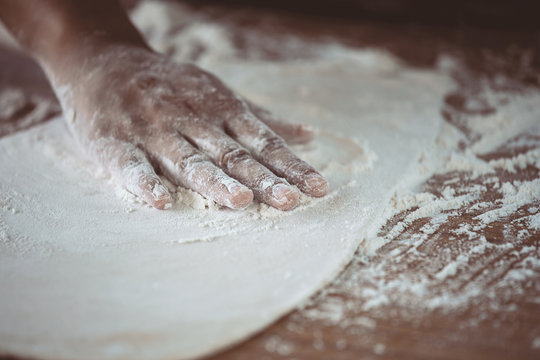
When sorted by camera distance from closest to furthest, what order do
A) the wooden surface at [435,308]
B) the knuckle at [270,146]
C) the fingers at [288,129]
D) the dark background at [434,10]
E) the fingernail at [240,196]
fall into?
the wooden surface at [435,308] → the fingernail at [240,196] → the knuckle at [270,146] → the fingers at [288,129] → the dark background at [434,10]

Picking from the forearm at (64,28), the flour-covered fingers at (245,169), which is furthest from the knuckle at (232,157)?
the forearm at (64,28)

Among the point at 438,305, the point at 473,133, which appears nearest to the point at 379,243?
the point at 438,305

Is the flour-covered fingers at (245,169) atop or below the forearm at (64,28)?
below

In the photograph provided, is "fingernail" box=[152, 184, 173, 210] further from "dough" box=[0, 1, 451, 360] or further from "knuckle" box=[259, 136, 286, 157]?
"knuckle" box=[259, 136, 286, 157]

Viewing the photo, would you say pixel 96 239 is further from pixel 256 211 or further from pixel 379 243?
pixel 379 243

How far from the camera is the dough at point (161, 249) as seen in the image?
2.02 feet

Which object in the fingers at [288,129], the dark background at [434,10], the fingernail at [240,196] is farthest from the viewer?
the dark background at [434,10]

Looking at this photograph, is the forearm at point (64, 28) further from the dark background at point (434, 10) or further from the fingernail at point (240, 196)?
the dark background at point (434, 10)

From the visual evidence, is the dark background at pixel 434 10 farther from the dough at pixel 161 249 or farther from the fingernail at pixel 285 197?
the fingernail at pixel 285 197

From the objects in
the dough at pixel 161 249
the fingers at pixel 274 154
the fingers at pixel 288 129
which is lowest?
the dough at pixel 161 249

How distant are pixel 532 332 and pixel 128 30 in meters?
1.07

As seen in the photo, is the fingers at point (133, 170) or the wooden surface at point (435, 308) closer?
the wooden surface at point (435, 308)

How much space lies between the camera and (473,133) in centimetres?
123

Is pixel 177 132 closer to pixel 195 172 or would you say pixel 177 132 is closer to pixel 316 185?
pixel 195 172
